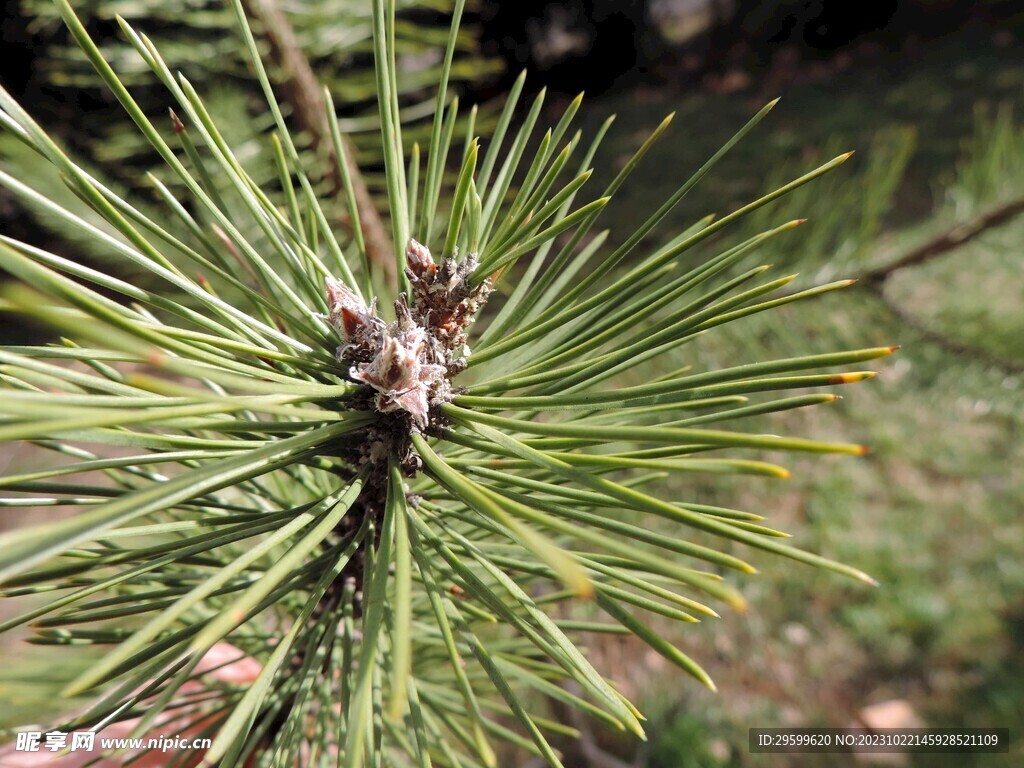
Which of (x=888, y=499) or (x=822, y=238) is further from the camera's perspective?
(x=888, y=499)

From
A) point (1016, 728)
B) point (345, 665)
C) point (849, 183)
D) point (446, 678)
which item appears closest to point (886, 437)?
point (1016, 728)

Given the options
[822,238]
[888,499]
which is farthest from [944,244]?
[888,499]

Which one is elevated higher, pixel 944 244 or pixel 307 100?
pixel 307 100

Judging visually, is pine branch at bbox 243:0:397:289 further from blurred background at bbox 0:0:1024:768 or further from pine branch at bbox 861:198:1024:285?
pine branch at bbox 861:198:1024:285

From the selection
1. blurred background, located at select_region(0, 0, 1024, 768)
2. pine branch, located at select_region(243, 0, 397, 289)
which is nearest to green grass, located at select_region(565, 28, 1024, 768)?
blurred background, located at select_region(0, 0, 1024, 768)

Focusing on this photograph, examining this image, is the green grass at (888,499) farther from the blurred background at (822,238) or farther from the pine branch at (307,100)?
the pine branch at (307,100)

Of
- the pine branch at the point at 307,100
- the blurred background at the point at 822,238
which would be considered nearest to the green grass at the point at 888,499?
the blurred background at the point at 822,238

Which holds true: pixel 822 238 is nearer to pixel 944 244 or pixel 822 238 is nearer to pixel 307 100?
pixel 944 244
